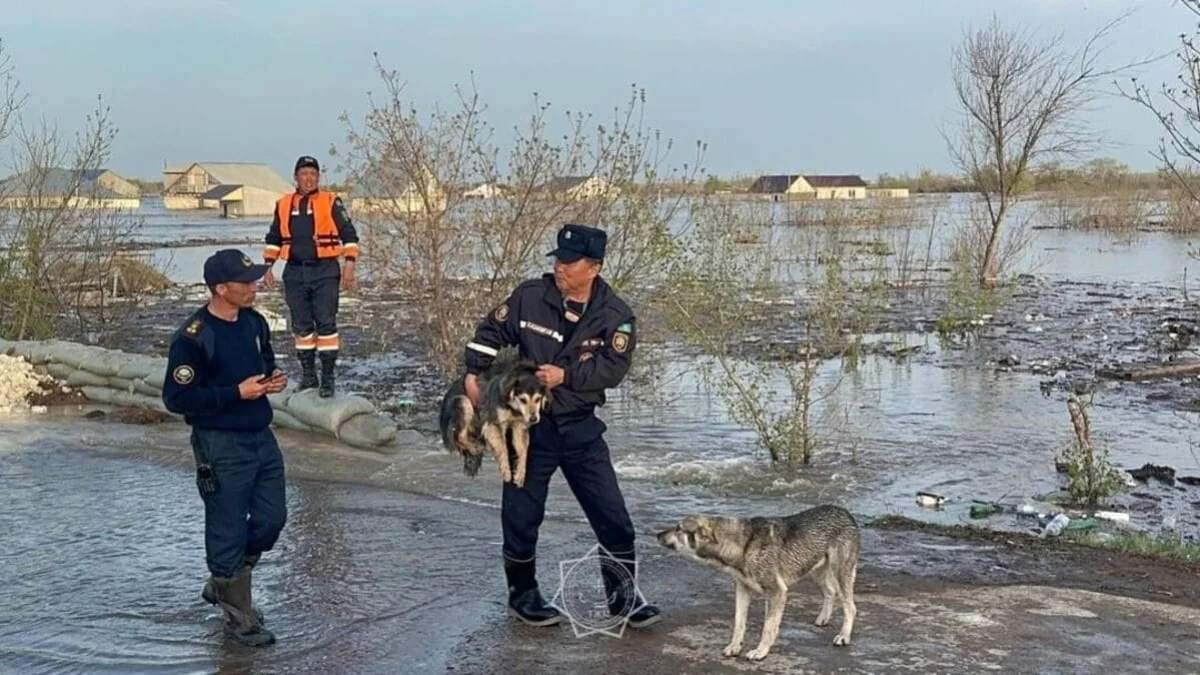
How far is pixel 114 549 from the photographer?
689 centimetres

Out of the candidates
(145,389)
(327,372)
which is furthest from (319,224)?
(145,389)

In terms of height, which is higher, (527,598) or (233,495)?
(233,495)

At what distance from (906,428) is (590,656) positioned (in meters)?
7.41

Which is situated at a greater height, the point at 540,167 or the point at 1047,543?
the point at 540,167

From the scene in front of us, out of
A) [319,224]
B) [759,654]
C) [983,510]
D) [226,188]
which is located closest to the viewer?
[759,654]

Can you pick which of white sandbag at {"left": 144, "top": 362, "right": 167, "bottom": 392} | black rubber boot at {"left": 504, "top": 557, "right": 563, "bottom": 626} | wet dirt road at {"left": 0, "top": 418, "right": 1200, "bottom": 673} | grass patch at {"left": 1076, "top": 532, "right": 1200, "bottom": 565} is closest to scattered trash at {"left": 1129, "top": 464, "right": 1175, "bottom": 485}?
grass patch at {"left": 1076, "top": 532, "right": 1200, "bottom": 565}

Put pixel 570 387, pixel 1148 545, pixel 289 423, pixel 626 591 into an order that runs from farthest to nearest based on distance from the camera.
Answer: pixel 289 423 < pixel 1148 545 < pixel 626 591 < pixel 570 387

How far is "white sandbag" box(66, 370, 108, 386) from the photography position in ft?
38.7

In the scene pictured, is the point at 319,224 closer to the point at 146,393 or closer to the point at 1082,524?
the point at 146,393

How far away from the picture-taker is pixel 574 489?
546 cm

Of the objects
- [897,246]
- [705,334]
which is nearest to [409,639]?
[705,334]

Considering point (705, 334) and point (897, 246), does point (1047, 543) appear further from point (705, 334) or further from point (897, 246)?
point (897, 246)

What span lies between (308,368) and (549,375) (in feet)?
19.0

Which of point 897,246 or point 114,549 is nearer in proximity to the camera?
point 114,549
